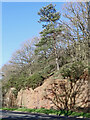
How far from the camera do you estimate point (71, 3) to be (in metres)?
22.0

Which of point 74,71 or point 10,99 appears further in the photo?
point 10,99

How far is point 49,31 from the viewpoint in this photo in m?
22.3

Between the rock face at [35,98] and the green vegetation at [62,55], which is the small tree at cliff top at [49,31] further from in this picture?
the rock face at [35,98]

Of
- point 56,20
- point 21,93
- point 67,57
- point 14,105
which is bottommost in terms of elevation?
point 14,105

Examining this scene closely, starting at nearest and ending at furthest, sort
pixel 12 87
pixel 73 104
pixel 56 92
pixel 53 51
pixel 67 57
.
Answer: pixel 73 104 < pixel 56 92 < pixel 67 57 < pixel 53 51 < pixel 12 87

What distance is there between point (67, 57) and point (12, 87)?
11.7m

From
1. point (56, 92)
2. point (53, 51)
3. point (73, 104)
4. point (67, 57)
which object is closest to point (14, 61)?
point (53, 51)

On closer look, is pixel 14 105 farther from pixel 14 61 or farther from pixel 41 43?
pixel 41 43

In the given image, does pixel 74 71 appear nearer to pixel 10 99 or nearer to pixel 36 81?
pixel 36 81

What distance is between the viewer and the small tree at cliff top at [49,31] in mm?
22234

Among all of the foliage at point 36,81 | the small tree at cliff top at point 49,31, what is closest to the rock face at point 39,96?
the foliage at point 36,81

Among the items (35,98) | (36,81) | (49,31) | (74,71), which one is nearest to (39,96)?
(35,98)

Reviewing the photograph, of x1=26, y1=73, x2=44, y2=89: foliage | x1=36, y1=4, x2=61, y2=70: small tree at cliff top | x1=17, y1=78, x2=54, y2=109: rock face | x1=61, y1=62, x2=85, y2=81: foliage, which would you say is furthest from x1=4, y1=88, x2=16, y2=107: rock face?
x1=61, y1=62, x2=85, y2=81: foliage

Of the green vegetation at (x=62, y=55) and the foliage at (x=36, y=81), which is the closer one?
the green vegetation at (x=62, y=55)
